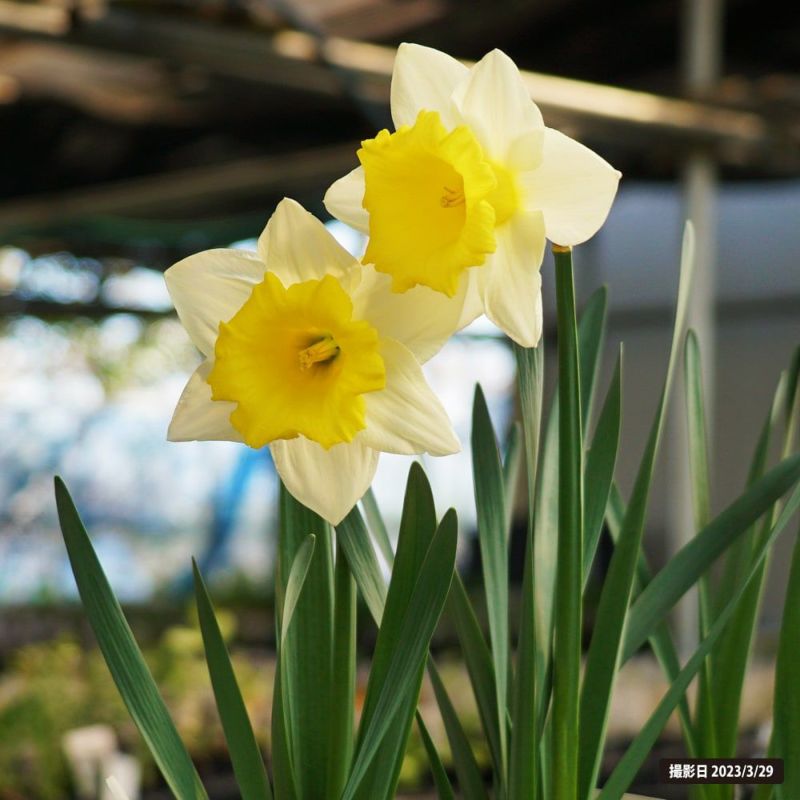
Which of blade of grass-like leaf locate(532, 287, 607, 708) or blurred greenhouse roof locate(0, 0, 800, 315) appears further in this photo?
blurred greenhouse roof locate(0, 0, 800, 315)

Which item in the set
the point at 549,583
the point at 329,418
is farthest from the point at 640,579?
the point at 329,418

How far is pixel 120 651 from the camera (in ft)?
1.74

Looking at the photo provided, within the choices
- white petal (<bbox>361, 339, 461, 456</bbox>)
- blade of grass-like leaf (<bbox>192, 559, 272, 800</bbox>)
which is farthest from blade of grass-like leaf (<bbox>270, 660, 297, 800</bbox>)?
white petal (<bbox>361, 339, 461, 456</bbox>)

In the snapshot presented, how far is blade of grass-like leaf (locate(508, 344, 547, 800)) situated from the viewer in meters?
0.50

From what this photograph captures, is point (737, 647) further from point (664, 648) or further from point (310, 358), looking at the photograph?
point (310, 358)

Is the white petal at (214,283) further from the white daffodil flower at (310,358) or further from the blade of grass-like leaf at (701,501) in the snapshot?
the blade of grass-like leaf at (701,501)

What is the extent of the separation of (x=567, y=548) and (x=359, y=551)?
11 centimetres

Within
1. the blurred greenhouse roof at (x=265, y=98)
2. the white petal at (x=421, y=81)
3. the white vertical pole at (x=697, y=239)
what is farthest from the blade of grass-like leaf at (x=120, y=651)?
the white vertical pole at (x=697, y=239)

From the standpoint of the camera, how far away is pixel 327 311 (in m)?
0.48

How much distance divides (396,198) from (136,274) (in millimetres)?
5052

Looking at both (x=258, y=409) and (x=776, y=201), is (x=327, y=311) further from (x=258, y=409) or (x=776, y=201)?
(x=776, y=201)

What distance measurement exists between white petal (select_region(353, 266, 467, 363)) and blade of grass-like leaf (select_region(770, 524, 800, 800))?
22 centimetres

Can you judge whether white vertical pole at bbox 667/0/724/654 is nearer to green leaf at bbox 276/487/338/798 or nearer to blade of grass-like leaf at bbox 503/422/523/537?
blade of grass-like leaf at bbox 503/422/523/537

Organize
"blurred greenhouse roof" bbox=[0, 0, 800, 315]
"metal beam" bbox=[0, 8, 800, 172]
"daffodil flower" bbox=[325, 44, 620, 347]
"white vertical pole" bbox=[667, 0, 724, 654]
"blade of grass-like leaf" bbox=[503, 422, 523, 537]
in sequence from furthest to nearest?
1. "white vertical pole" bbox=[667, 0, 724, 654]
2. "blurred greenhouse roof" bbox=[0, 0, 800, 315]
3. "metal beam" bbox=[0, 8, 800, 172]
4. "blade of grass-like leaf" bbox=[503, 422, 523, 537]
5. "daffodil flower" bbox=[325, 44, 620, 347]
